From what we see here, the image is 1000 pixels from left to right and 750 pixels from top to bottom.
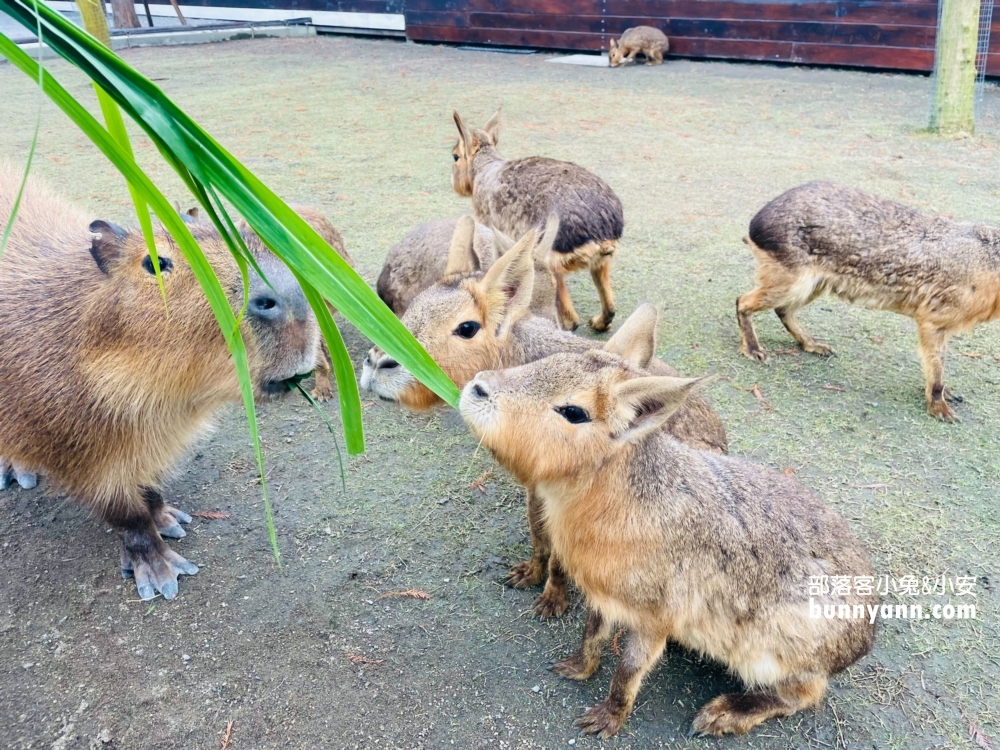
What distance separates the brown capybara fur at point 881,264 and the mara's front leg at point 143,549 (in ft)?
9.49

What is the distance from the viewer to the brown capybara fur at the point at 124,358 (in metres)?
2.03

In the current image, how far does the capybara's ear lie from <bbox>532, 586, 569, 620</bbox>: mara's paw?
1617 mm

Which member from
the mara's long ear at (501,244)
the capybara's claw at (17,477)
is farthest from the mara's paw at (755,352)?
the capybara's claw at (17,477)

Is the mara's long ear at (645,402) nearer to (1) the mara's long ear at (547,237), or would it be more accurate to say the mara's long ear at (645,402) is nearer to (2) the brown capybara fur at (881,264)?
(1) the mara's long ear at (547,237)

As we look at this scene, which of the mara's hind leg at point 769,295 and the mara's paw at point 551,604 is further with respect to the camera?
the mara's hind leg at point 769,295

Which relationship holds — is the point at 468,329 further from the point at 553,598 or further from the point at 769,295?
the point at 769,295

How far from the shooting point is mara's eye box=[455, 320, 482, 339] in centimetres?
236

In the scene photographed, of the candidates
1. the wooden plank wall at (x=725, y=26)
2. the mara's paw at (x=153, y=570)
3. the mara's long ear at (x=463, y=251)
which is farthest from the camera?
the wooden plank wall at (x=725, y=26)

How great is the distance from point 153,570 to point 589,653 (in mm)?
1437

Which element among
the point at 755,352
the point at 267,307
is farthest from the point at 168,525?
the point at 755,352

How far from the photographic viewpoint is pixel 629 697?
6.63 feet

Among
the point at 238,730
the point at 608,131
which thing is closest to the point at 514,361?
the point at 238,730

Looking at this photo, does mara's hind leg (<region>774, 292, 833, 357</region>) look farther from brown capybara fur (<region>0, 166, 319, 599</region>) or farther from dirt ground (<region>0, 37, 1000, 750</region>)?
brown capybara fur (<region>0, 166, 319, 599</region>)

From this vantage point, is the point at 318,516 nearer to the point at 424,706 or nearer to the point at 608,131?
the point at 424,706
